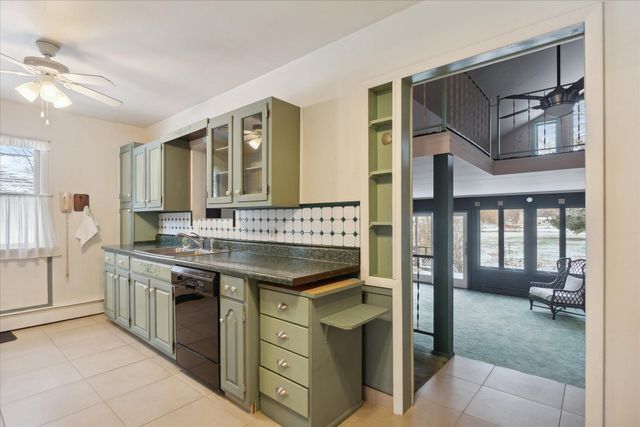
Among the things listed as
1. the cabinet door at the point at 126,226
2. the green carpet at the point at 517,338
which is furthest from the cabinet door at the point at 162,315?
the green carpet at the point at 517,338

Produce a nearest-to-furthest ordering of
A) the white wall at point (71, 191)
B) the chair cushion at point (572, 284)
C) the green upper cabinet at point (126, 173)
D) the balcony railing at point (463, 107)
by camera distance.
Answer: the white wall at point (71, 191), the balcony railing at point (463, 107), the green upper cabinet at point (126, 173), the chair cushion at point (572, 284)

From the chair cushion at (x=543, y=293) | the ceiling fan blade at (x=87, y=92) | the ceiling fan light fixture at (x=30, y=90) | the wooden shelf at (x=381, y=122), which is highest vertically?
the ceiling fan blade at (x=87, y=92)

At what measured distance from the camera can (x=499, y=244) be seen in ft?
22.5

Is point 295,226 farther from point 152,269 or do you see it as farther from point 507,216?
point 507,216

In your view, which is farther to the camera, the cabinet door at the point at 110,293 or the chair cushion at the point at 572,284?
the chair cushion at the point at 572,284

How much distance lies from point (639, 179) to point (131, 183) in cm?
473

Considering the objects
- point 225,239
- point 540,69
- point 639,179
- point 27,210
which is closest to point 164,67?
point 225,239

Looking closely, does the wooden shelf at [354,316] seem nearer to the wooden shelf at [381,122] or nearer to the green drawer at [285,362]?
the green drawer at [285,362]

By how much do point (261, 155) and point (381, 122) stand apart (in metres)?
0.96

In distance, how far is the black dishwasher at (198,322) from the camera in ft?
7.18

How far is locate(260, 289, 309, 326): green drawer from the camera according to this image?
1.78 metres

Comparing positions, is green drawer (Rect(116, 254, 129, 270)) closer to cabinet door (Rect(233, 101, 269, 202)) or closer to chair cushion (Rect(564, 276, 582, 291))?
cabinet door (Rect(233, 101, 269, 202))

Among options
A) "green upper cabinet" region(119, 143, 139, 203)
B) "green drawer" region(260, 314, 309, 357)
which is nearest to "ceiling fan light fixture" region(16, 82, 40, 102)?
"green upper cabinet" region(119, 143, 139, 203)

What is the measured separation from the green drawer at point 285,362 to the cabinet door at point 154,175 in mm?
2332
